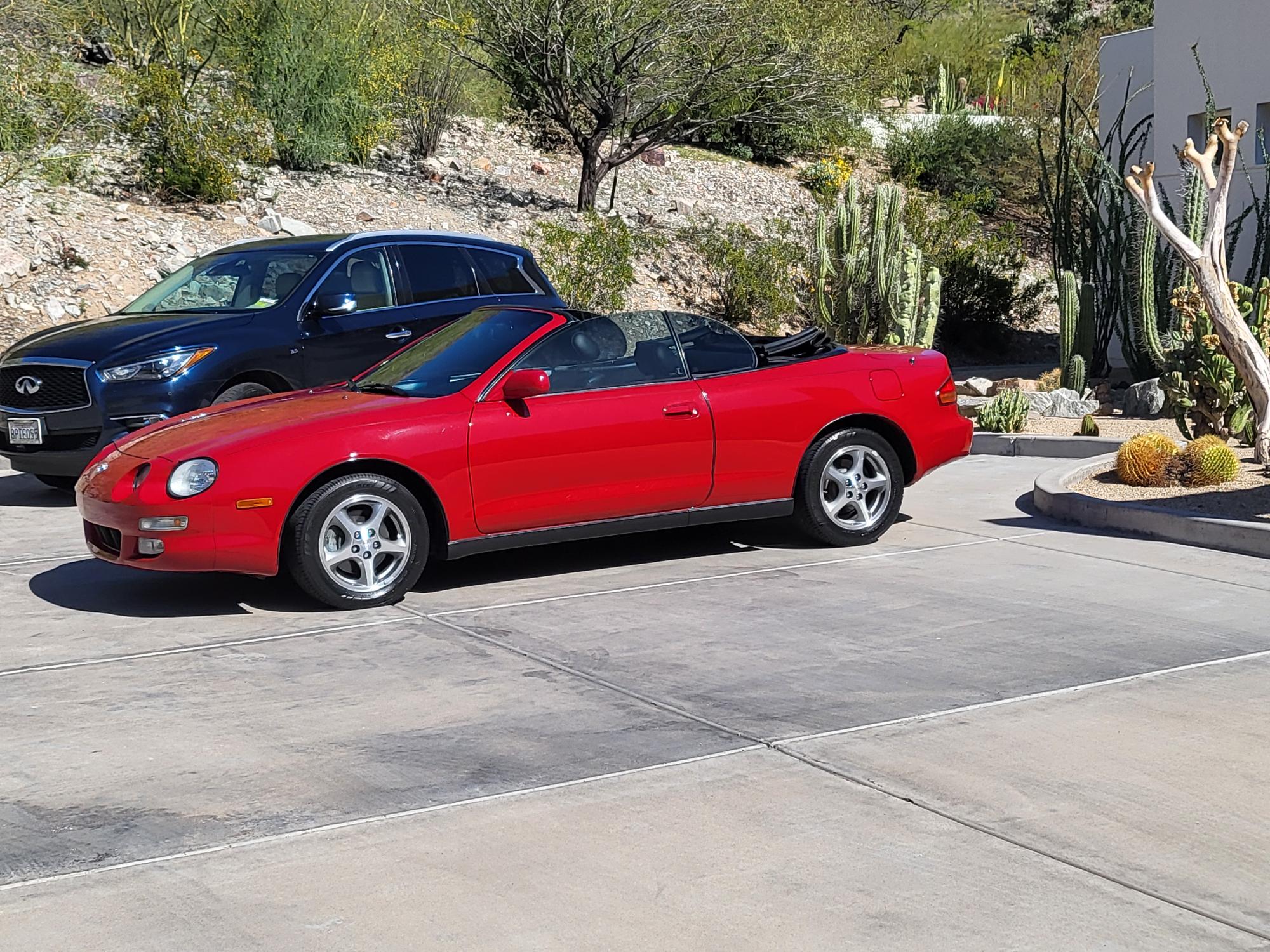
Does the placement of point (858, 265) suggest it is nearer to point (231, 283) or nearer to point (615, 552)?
point (231, 283)

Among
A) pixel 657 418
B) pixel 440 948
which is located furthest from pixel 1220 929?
pixel 657 418

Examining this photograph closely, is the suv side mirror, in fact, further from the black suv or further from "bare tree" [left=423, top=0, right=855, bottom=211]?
"bare tree" [left=423, top=0, right=855, bottom=211]

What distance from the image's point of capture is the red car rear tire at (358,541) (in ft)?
24.8

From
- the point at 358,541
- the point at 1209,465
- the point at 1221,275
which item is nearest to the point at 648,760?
the point at 358,541

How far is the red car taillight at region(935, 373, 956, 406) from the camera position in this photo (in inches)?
375

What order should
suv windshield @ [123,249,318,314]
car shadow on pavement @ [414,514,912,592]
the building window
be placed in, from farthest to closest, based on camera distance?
the building window < suv windshield @ [123,249,318,314] < car shadow on pavement @ [414,514,912,592]

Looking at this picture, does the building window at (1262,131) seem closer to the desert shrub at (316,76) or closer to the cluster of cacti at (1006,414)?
the cluster of cacti at (1006,414)

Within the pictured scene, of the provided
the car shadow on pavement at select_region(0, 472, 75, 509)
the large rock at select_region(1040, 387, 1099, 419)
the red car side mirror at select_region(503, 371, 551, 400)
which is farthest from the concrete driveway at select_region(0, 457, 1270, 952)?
the large rock at select_region(1040, 387, 1099, 419)

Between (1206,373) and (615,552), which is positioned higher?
(1206,373)

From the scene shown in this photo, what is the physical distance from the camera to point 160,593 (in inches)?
325

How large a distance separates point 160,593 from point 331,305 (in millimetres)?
3972

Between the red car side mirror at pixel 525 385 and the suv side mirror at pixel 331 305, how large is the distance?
4.03m

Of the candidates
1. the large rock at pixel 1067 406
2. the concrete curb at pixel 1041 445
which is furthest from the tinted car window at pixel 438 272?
the large rock at pixel 1067 406

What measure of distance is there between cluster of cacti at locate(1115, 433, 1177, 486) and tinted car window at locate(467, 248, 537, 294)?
4.99m
